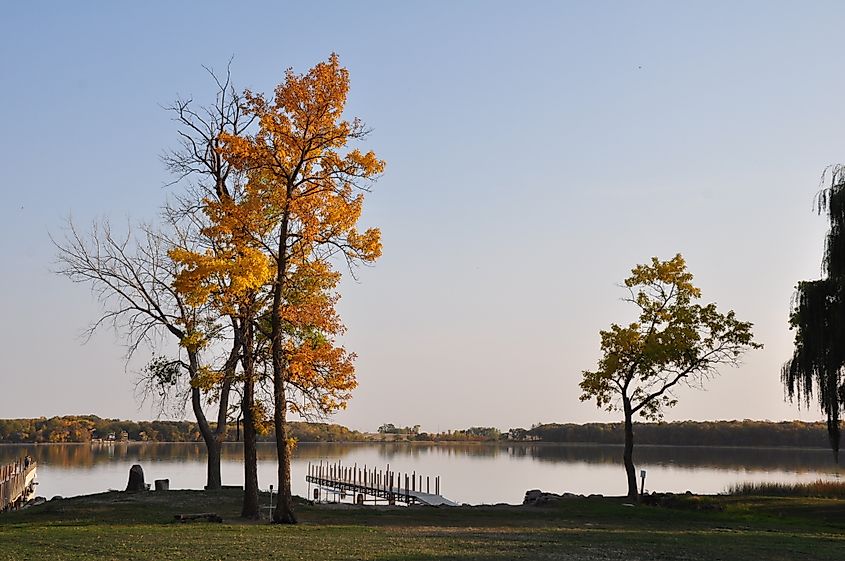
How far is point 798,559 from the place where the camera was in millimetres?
18109

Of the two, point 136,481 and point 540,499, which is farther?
point 136,481

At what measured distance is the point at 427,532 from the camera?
72.5 feet

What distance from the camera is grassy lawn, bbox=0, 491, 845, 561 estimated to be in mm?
17422

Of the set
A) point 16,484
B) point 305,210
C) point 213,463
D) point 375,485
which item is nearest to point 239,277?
point 305,210

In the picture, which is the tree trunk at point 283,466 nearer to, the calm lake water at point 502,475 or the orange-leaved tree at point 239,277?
the orange-leaved tree at point 239,277

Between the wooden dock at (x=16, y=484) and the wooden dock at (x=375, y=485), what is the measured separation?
15577mm

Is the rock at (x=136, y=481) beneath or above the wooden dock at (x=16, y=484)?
above

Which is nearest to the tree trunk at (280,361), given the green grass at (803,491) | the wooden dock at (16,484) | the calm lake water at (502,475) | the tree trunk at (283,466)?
the tree trunk at (283,466)

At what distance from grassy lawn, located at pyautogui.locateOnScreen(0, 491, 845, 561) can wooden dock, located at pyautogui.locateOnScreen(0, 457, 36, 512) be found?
44.2 ft

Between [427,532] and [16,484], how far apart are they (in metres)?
36.2

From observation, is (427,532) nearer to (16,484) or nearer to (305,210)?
(305,210)

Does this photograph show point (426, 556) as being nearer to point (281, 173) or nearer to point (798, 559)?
point (798, 559)

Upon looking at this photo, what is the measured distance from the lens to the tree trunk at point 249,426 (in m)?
25.8

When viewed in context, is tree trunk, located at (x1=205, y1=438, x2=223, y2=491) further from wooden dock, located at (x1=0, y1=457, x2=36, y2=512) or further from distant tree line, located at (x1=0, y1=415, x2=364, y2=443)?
distant tree line, located at (x1=0, y1=415, x2=364, y2=443)
